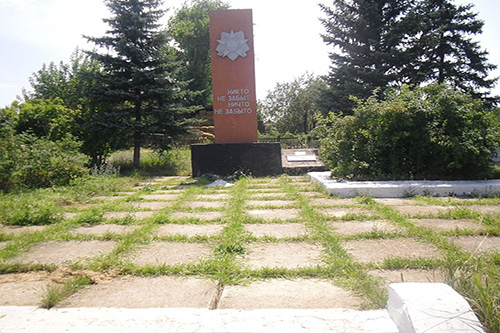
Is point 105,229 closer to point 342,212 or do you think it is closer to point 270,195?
point 270,195

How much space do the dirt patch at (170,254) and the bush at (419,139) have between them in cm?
369

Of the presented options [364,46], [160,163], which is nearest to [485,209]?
[160,163]

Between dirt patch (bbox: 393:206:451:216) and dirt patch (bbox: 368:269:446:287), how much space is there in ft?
5.33

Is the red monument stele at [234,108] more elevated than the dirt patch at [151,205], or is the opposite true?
the red monument stele at [234,108]

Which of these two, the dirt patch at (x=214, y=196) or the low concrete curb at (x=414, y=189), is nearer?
the low concrete curb at (x=414, y=189)

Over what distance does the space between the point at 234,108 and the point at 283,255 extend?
5.94m

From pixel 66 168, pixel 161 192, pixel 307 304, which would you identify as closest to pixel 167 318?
pixel 307 304

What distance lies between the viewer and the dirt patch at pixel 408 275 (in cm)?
196

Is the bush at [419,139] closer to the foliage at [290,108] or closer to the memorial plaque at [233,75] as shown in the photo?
the memorial plaque at [233,75]

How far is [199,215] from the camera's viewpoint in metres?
3.86

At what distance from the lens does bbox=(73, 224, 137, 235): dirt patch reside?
3.14 m

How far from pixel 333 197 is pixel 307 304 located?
314 cm

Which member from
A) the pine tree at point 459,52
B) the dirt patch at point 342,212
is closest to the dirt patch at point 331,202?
the dirt patch at point 342,212

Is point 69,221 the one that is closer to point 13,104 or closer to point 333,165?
point 333,165
